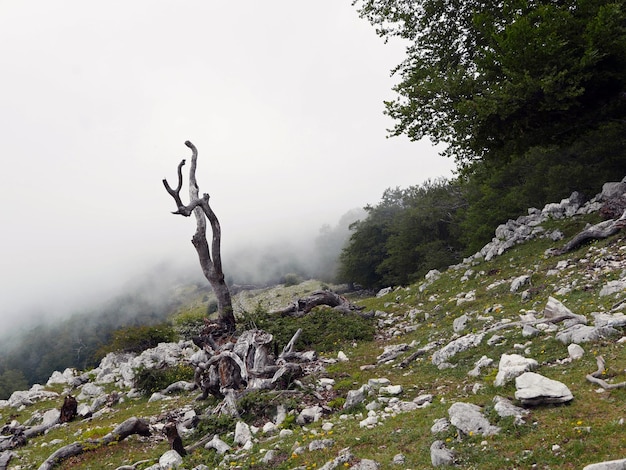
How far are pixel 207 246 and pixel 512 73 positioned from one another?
15.5m

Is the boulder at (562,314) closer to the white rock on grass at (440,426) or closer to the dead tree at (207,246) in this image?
the white rock on grass at (440,426)

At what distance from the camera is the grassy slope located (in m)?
5.18

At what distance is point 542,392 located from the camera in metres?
6.11

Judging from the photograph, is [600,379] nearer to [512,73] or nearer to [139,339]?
[512,73]

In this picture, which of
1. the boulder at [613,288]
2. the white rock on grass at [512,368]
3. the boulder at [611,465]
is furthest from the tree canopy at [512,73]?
the boulder at [611,465]

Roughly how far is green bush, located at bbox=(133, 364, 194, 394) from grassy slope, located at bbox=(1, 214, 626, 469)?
0.89 m

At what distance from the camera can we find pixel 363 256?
182 feet

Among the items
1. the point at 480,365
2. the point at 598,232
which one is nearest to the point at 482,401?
the point at 480,365

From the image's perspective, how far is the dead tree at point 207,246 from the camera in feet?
64.2

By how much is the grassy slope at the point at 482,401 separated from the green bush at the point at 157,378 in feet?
2.92

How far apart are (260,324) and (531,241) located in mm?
14391

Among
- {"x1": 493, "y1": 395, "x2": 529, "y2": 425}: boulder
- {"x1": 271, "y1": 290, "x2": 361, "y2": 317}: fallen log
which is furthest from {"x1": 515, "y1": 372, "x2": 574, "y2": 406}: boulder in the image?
{"x1": 271, "y1": 290, "x2": 361, "y2": 317}: fallen log

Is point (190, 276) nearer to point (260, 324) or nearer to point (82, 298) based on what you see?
point (82, 298)

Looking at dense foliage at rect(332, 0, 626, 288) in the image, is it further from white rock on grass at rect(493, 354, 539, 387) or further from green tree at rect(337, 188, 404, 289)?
green tree at rect(337, 188, 404, 289)
